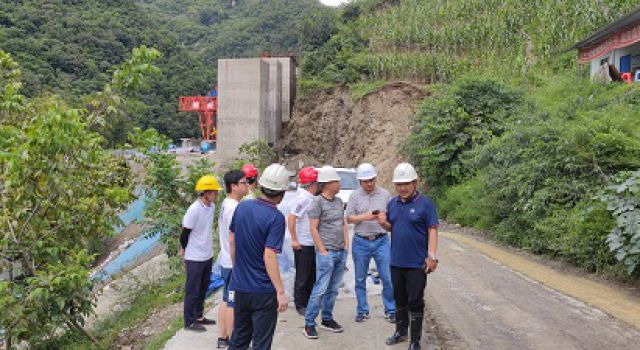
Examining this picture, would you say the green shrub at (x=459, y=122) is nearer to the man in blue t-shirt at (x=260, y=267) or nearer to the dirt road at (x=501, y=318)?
the dirt road at (x=501, y=318)

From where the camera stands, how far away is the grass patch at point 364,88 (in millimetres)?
33888

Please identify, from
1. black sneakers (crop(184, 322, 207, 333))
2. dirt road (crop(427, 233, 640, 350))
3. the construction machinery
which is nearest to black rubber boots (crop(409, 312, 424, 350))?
dirt road (crop(427, 233, 640, 350))

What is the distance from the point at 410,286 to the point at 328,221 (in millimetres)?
1286

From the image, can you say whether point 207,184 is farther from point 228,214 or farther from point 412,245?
point 412,245

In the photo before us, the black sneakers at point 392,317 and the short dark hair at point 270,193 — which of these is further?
the black sneakers at point 392,317

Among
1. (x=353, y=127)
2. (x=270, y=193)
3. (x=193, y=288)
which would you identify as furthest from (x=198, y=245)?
(x=353, y=127)

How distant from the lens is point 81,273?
6.61m

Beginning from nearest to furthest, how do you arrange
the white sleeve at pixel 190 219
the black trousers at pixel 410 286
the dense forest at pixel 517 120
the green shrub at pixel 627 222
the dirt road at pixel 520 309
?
the black trousers at pixel 410 286 → the dirt road at pixel 520 309 → the white sleeve at pixel 190 219 → the green shrub at pixel 627 222 → the dense forest at pixel 517 120

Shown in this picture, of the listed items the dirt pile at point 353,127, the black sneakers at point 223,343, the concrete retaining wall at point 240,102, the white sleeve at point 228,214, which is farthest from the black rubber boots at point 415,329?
the concrete retaining wall at point 240,102

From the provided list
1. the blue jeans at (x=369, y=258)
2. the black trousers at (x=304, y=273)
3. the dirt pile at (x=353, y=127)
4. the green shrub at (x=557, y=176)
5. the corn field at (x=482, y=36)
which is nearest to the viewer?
the blue jeans at (x=369, y=258)

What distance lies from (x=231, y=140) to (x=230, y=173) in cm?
3066

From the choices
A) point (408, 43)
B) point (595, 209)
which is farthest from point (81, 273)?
point (408, 43)

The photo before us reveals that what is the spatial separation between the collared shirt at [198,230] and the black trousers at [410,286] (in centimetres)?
224

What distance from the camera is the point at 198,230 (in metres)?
6.07
